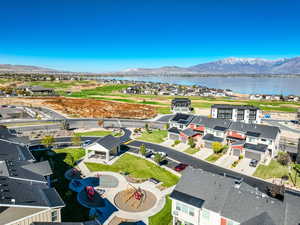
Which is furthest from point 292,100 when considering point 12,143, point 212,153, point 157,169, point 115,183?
point 12,143

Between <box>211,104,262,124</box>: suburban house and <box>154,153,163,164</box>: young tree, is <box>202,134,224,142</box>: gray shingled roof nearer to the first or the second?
<box>154,153,163,164</box>: young tree

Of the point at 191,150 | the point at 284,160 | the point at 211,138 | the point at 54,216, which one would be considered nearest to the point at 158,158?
the point at 191,150

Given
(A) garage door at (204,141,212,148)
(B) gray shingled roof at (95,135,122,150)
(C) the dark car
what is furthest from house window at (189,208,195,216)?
Result: (A) garage door at (204,141,212,148)

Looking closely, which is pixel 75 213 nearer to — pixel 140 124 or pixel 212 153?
pixel 212 153

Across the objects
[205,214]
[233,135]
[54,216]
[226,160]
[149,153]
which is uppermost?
[54,216]

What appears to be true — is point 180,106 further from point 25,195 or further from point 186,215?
point 25,195

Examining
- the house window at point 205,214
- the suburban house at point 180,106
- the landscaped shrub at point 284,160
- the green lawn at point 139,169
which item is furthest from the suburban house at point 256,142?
the suburban house at point 180,106

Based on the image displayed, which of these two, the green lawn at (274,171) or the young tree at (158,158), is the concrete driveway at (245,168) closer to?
the green lawn at (274,171)
